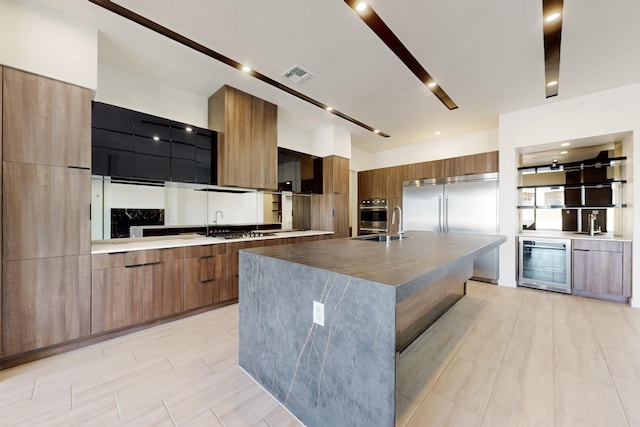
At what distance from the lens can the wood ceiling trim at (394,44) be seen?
2.05 metres

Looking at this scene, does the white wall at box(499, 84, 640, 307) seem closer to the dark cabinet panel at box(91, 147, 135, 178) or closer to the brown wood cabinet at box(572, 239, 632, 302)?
the brown wood cabinet at box(572, 239, 632, 302)

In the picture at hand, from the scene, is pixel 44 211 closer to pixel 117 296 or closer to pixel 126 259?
pixel 126 259

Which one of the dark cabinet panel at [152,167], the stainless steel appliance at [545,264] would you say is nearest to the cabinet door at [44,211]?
the dark cabinet panel at [152,167]

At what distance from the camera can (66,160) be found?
2.14 metres

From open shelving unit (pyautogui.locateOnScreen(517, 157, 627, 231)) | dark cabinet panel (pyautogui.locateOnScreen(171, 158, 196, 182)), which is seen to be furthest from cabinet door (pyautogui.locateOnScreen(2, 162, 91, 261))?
open shelving unit (pyautogui.locateOnScreen(517, 157, 627, 231))

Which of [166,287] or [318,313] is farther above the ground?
[318,313]

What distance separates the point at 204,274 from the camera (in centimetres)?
297

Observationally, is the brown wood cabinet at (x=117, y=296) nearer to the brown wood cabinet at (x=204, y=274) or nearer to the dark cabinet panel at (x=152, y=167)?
the brown wood cabinet at (x=204, y=274)

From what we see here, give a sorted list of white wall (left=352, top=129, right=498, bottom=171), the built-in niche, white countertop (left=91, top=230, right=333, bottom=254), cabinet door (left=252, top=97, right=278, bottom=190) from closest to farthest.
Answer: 1. white countertop (left=91, top=230, right=333, bottom=254)
2. cabinet door (left=252, top=97, right=278, bottom=190)
3. the built-in niche
4. white wall (left=352, top=129, right=498, bottom=171)

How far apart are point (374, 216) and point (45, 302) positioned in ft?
17.1

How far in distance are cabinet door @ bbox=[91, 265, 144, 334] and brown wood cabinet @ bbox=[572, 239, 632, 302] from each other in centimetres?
543

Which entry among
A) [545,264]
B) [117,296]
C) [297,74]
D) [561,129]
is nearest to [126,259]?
[117,296]

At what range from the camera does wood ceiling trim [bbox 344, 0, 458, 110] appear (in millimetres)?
2053

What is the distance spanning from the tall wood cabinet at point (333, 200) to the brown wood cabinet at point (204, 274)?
214 centimetres
